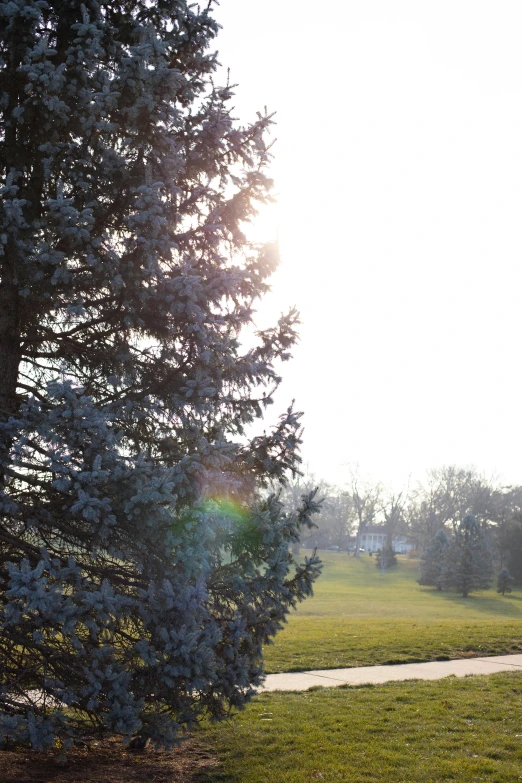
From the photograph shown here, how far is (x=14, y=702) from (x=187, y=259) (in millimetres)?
3828

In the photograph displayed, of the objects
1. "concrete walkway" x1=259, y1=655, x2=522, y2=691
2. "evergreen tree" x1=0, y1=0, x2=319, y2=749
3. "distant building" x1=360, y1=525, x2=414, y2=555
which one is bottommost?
"distant building" x1=360, y1=525, x2=414, y2=555

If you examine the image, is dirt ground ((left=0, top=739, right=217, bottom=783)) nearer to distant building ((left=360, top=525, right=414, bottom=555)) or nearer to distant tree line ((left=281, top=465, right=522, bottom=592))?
distant tree line ((left=281, top=465, right=522, bottom=592))

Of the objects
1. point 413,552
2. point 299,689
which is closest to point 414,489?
point 413,552

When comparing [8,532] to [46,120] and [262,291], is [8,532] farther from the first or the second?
[46,120]

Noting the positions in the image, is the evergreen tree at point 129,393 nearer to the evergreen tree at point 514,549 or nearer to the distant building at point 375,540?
the evergreen tree at point 514,549

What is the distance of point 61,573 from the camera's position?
466 cm

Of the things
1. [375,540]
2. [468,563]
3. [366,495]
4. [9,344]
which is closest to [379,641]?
[9,344]

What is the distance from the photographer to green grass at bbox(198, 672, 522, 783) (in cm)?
505

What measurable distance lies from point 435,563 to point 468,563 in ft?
13.4

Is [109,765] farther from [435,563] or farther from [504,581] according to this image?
[435,563]

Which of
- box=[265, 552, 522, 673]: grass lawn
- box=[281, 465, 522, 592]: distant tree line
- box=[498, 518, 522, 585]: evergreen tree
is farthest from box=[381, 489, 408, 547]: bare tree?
box=[265, 552, 522, 673]: grass lawn

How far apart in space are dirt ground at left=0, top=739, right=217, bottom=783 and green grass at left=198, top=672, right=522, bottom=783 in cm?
21

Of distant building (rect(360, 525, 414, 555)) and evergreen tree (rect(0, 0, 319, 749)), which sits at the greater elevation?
evergreen tree (rect(0, 0, 319, 749))

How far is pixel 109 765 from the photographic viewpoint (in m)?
5.50
